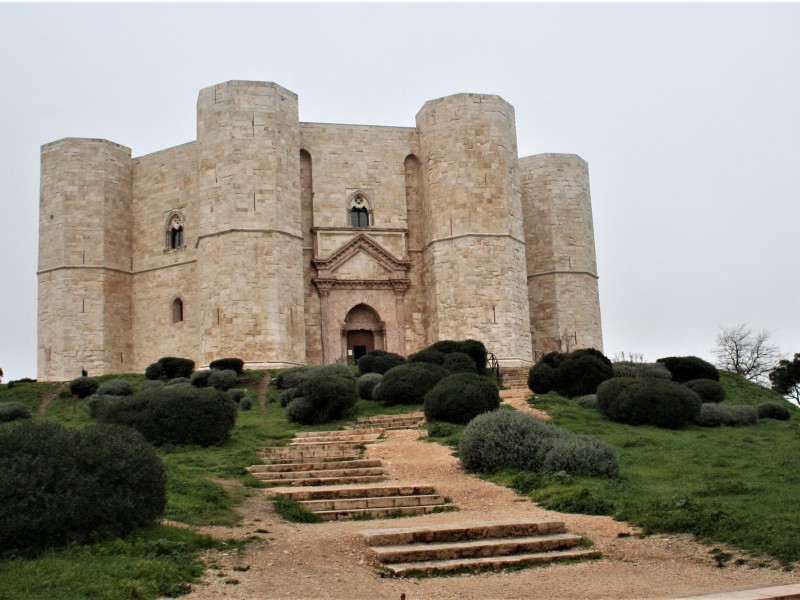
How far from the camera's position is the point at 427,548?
8367 millimetres

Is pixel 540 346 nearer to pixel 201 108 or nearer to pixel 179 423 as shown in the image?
pixel 201 108

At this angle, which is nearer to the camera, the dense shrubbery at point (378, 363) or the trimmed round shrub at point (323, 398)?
the trimmed round shrub at point (323, 398)

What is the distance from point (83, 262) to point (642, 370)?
21.7 m

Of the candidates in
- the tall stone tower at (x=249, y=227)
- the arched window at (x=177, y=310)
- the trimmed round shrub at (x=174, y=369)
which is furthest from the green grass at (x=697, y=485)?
the arched window at (x=177, y=310)

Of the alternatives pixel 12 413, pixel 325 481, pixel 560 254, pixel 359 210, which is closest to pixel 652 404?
pixel 325 481

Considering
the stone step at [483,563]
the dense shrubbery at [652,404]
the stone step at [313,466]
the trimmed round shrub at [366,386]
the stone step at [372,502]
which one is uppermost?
the trimmed round shrub at [366,386]

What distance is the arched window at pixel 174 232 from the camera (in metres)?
34.8

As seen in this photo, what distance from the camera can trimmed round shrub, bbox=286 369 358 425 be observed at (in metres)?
18.9

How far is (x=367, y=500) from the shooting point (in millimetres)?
10938

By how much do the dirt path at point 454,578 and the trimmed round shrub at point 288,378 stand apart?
14.7 meters

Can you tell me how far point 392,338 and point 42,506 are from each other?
26.2 metres

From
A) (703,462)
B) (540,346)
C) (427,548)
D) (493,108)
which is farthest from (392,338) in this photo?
(427,548)

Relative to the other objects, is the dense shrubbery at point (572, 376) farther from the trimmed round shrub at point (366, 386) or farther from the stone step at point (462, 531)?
the stone step at point (462, 531)

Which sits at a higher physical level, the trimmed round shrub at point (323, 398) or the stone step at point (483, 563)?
the trimmed round shrub at point (323, 398)
